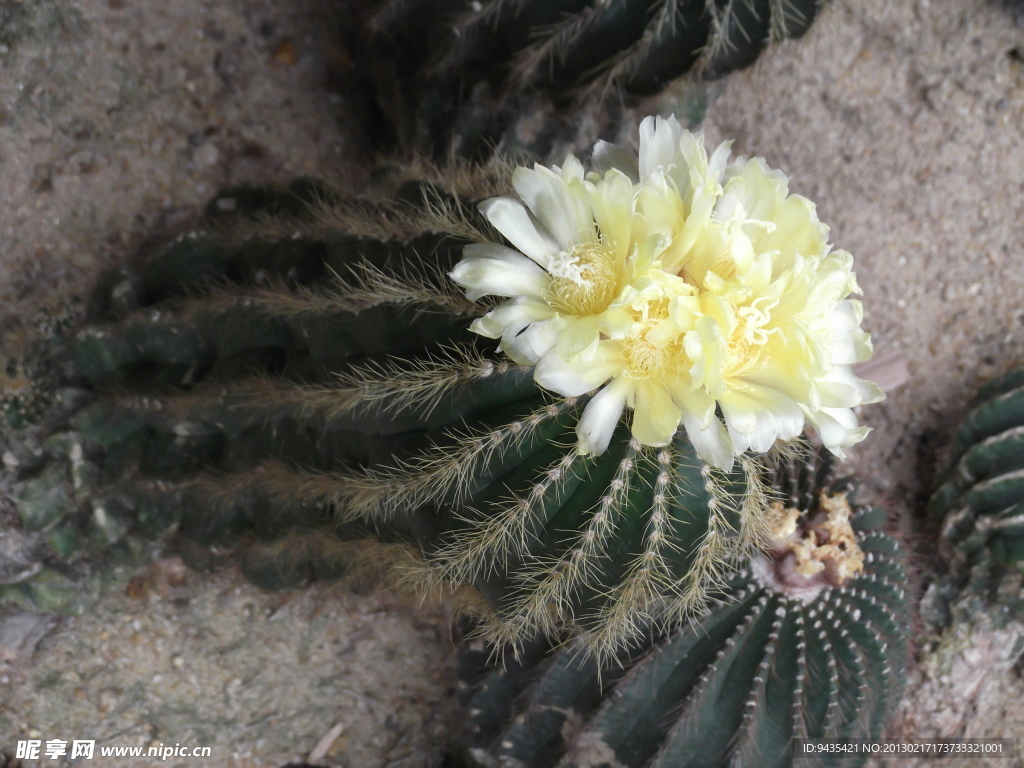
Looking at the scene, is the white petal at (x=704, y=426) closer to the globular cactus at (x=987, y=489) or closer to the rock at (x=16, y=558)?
the globular cactus at (x=987, y=489)

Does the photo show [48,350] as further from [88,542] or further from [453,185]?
[453,185]

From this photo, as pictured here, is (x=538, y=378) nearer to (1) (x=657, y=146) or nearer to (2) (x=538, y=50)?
(1) (x=657, y=146)

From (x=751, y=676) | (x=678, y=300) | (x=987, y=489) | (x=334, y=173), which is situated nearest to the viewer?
(x=678, y=300)

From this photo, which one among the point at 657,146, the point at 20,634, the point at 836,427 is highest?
the point at 657,146

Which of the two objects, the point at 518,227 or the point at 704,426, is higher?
the point at 518,227

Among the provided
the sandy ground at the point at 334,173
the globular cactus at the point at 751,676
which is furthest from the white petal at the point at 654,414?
the sandy ground at the point at 334,173

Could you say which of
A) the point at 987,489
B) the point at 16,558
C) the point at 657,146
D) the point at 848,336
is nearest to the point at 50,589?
the point at 16,558

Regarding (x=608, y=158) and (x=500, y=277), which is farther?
(x=608, y=158)
